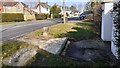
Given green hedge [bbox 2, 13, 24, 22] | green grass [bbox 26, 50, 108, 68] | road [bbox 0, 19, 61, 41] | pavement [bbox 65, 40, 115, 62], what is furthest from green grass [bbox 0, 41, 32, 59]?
green hedge [bbox 2, 13, 24, 22]

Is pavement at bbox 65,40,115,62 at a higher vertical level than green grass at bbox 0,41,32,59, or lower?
lower

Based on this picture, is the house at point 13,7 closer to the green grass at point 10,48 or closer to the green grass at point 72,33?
the green grass at point 72,33

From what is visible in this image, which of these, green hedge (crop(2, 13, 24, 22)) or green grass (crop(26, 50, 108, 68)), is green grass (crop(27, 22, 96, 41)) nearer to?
green grass (crop(26, 50, 108, 68))

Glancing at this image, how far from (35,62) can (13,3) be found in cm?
6776

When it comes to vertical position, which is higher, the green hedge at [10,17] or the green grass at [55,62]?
the green hedge at [10,17]

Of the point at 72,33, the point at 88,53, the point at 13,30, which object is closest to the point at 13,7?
the point at 13,30

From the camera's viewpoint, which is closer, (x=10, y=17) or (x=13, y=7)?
(x=10, y=17)

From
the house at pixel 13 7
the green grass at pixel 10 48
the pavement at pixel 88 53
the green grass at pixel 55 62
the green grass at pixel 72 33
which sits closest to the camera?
the green grass at pixel 55 62

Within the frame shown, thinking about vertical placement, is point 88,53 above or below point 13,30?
below

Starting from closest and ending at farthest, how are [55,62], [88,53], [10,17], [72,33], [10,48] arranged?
[55,62] → [10,48] → [88,53] → [72,33] → [10,17]

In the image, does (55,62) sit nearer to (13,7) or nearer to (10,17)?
(10,17)

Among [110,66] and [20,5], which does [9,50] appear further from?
[20,5]

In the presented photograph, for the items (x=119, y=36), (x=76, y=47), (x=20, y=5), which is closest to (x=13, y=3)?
(x=20, y=5)

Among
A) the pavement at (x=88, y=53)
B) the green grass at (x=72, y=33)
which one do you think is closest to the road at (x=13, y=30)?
the green grass at (x=72, y=33)
